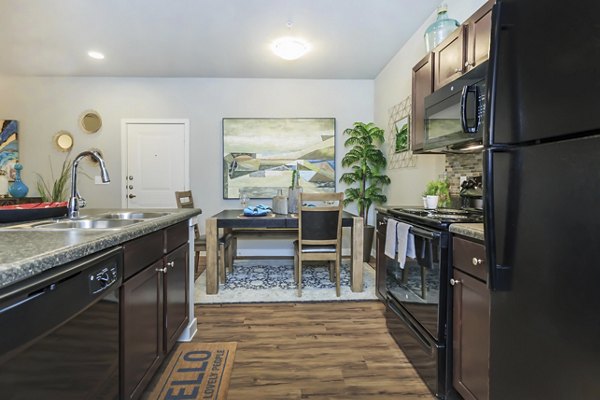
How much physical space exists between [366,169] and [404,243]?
8.39 ft

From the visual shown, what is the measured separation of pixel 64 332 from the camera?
35.3 inches

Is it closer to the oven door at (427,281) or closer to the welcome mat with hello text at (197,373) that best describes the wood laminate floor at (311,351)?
the welcome mat with hello text at (197,373)

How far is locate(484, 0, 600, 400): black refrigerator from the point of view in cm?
66

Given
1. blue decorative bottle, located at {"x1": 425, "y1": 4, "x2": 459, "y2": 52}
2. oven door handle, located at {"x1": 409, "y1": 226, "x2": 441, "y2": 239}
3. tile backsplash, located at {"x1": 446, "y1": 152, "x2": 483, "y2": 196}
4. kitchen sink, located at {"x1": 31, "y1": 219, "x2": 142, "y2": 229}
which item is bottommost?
oven door handle, located at {"x1": 409, "y1": 226, "x2": 441, "y2": 239}

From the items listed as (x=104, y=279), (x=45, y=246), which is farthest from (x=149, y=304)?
(x=45, y=246)

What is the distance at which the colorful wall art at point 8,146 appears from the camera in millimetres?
4555

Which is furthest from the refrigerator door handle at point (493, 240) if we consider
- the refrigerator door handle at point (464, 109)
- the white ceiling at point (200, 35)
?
the white ceiling at point (200, 35)

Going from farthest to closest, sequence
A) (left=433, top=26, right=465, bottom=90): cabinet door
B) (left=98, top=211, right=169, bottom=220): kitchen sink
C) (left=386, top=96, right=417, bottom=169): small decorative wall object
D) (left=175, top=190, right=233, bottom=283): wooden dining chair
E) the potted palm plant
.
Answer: the potted palm plant
(left=386, top=96, right=417, bottom=169): small decorative wall object
(left=175, top=190, right=233, bottom=283): wooden dining chair
(left=98, top=211, right=169, bottom=220): kitchen sink
(left=433, top=26, right=465, bottom=90): cabinet door

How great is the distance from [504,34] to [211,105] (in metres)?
4.45

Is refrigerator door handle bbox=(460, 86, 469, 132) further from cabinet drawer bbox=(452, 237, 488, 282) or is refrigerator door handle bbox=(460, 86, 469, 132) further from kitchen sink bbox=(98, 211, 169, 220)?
kitchen sink bbox=(98, 211, 169, 220)

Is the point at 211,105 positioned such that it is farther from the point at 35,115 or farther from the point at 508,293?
the point at 508,293

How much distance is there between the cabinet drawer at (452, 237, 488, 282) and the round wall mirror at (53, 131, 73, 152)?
536 cm

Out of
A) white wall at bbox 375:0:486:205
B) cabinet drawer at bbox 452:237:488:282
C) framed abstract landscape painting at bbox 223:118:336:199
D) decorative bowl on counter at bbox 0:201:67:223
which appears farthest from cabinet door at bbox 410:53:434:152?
decorative bowl on counter at bbox 0:201:67:223

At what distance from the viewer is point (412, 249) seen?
6.05 ft
